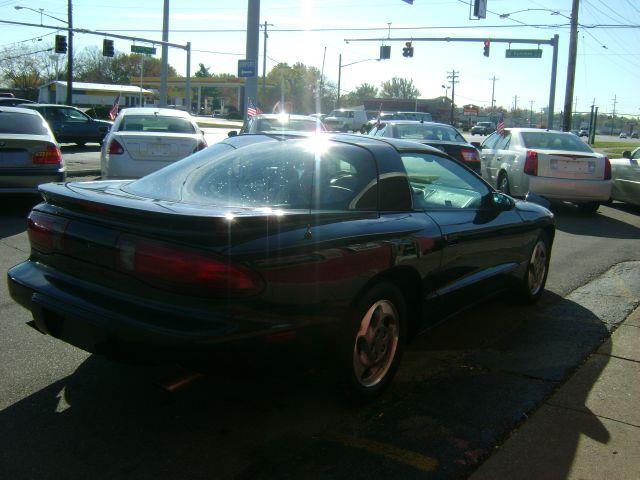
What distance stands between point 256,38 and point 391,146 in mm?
16764

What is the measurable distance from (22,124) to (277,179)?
701 centimetres

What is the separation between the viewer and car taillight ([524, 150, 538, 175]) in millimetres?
11045

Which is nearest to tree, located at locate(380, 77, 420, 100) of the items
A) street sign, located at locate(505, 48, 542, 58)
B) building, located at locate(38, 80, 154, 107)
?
building, located at locate(38, 80, 154, 107)

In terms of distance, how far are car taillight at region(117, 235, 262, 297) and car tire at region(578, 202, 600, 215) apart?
33.8 feet

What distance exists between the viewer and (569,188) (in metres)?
11.0

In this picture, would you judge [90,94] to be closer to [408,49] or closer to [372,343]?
[408,49]

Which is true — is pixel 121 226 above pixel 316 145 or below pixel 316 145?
below

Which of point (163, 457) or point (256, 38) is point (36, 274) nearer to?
point (163, 457)

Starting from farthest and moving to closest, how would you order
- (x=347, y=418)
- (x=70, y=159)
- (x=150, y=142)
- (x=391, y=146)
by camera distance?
(x=70, y=159), (x=150, y=142), (x=391, y=146), (x=347, y=418)

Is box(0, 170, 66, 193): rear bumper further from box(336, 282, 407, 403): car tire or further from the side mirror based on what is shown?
box(336, 282, 407, 403): car tire

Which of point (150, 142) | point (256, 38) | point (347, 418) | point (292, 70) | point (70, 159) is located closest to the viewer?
point (347, 418)

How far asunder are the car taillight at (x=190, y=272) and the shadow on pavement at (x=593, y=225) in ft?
26.3

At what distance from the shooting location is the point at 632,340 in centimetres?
488

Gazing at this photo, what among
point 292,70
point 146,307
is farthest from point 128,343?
point 292,70
